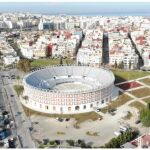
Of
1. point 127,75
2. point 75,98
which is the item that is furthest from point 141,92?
point 75,98

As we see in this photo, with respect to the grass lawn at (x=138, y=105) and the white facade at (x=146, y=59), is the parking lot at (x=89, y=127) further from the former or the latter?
the white facade at (x=146, y=59)

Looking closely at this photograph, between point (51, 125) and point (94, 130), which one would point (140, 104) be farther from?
point (51, 125)

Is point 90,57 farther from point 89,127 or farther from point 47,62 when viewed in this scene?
point 89,127

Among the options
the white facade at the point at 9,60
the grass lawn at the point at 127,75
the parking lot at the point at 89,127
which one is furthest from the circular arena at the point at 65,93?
the white facade at the point at 9,60

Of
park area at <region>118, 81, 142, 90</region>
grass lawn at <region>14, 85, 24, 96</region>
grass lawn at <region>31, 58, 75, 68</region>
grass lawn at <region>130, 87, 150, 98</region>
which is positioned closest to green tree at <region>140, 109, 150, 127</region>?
grass lawn at <region>130, 87, 150, 98</region>

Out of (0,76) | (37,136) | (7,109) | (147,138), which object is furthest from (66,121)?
(0,76)

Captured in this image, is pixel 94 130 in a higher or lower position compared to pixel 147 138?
lower
